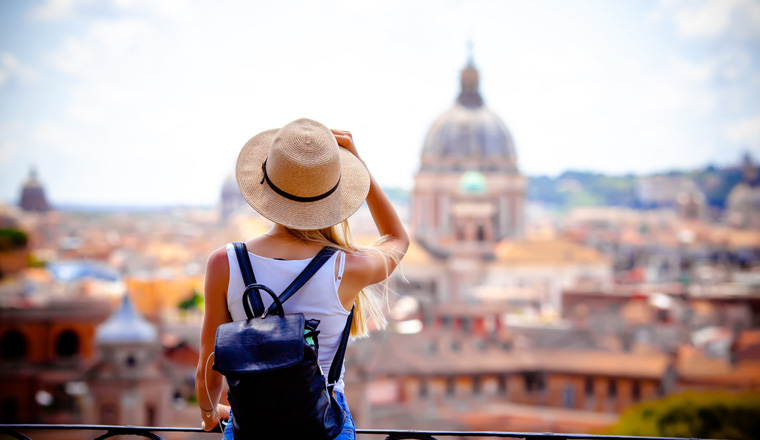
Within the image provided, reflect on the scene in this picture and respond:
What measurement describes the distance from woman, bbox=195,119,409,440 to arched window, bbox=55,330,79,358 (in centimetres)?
2434

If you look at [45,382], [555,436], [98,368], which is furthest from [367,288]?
[45,382]

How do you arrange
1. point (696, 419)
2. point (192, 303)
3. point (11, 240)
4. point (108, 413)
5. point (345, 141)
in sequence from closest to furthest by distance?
point (345, 141), point (696, 419), point (108, 413), point (192, 303), point (11, 240)

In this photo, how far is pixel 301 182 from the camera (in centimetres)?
166

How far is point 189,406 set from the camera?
20.0 metres

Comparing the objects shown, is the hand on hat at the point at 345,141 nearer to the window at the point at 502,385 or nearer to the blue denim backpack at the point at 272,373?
the blue denim backpack at the point at 272,373

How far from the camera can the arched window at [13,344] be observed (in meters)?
24.2

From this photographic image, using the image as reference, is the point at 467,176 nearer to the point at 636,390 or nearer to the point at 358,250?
the point at 636,390

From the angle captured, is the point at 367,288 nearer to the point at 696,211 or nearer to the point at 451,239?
the point at 451,239

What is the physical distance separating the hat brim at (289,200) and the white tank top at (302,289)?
0.07 meters

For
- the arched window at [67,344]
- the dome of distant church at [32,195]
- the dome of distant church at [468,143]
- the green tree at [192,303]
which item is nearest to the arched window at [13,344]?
the arched window at [67,344]

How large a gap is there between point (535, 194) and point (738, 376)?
93573mm

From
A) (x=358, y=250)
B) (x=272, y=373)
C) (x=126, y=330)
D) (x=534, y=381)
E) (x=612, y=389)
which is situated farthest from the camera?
(x=534, y=381)

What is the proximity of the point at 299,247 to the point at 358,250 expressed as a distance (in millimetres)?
119

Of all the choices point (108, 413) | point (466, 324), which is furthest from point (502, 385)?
point (108, 413)
